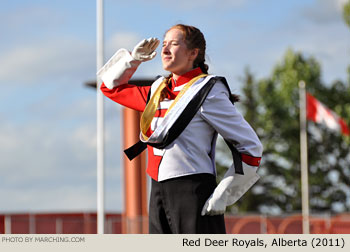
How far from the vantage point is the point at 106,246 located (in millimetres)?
3949

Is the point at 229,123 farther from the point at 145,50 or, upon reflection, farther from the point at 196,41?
the point at 145,50

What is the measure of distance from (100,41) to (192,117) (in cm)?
1090

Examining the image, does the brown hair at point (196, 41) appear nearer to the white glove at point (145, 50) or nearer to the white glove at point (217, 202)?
the white glove at point (145, 50)

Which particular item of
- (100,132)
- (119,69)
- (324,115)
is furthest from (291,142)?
(119,69)

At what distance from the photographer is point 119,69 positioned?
168 inches

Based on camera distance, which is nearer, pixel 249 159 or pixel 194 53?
pixel 249 159

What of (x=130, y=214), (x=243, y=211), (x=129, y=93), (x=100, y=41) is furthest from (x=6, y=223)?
(x=243, y=211)

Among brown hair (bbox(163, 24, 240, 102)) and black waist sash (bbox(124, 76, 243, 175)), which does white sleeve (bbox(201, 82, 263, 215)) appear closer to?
black waist sash (bbox(124, 76, 243, 175))

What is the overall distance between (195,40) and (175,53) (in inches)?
5.7

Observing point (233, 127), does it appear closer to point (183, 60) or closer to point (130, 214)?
point (183, 60)

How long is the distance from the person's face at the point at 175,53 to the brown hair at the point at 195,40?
0.03 meters

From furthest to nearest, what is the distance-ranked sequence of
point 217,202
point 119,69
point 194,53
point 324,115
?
point 324,115 < point 119,69 < point 194,53 < point 217,202

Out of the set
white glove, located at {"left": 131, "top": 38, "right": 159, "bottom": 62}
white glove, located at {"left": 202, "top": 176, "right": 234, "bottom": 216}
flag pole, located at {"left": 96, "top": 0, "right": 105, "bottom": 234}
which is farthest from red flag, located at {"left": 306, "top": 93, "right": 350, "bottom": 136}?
white glove, located at {"left": 202, "top": 176, "right": 234, "bottom": 216}

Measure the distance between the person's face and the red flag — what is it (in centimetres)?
1816
